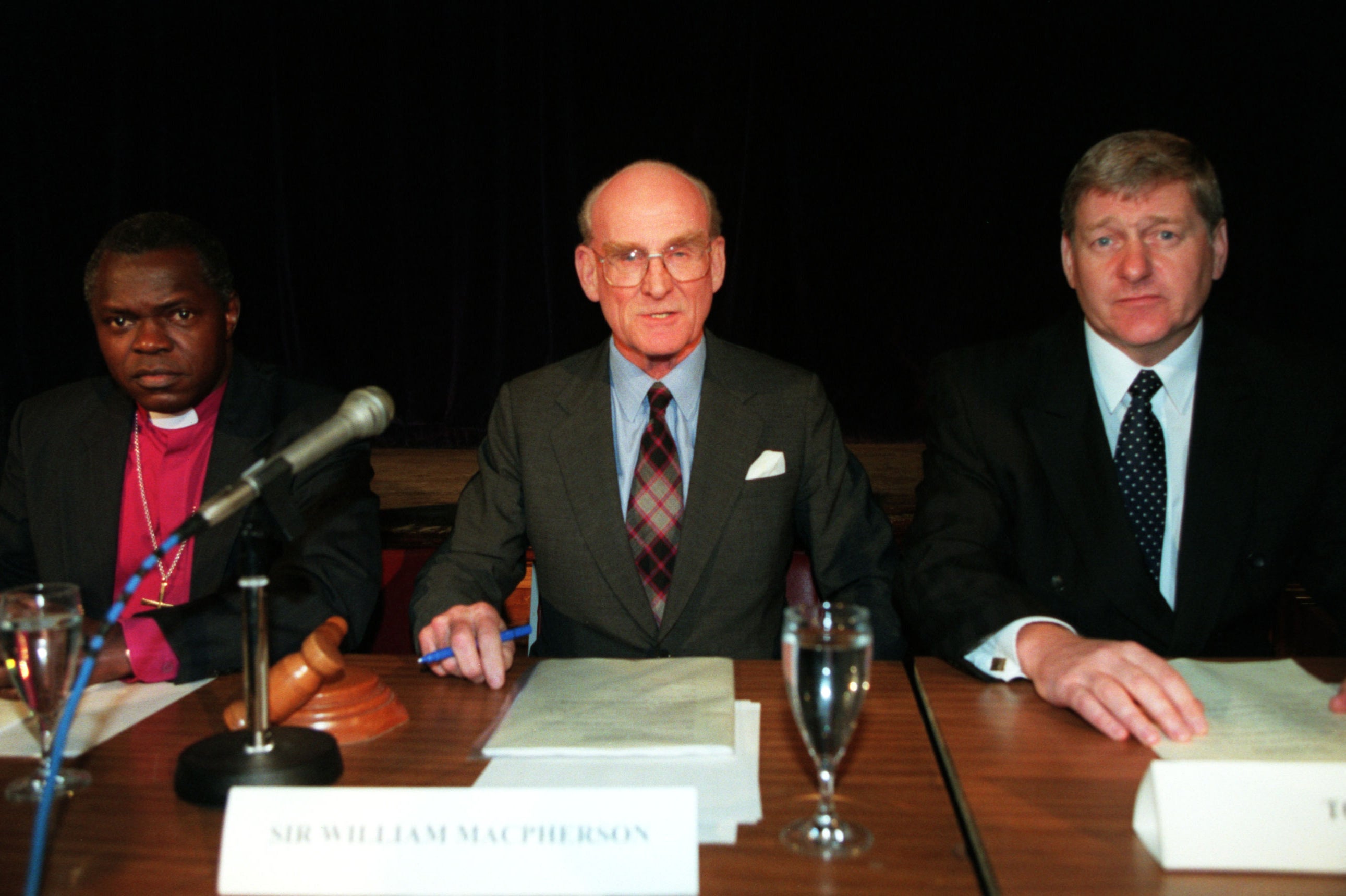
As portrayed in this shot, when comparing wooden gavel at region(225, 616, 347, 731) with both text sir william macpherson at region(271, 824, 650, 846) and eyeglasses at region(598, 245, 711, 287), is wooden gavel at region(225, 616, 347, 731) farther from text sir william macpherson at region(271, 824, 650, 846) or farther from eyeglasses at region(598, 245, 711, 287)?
eyeglasses at region(598, 245, 711, 287)

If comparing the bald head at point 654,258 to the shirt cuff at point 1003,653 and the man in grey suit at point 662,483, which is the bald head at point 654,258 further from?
the shirt cuff at point 1003,653

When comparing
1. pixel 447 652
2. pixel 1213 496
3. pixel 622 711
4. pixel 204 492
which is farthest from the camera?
pixel 204 492

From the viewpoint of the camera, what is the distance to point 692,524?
1809 millimetres

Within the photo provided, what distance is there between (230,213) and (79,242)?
72cm

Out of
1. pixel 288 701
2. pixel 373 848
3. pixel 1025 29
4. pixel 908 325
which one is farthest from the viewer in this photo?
pixel 908 325

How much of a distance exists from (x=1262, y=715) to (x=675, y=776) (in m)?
0.63

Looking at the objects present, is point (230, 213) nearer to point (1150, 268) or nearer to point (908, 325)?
point (908, 325)

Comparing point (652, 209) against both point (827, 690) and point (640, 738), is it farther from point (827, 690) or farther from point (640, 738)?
point (827, 690)

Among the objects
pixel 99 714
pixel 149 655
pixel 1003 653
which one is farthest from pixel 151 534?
pixel 1003 653

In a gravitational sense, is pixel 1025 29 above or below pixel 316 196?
above

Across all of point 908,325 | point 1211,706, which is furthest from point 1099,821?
point 908,325

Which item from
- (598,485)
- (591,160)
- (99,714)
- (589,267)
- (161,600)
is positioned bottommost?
(161,600)

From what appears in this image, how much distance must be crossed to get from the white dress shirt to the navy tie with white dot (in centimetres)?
2

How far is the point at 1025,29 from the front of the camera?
4875mm
